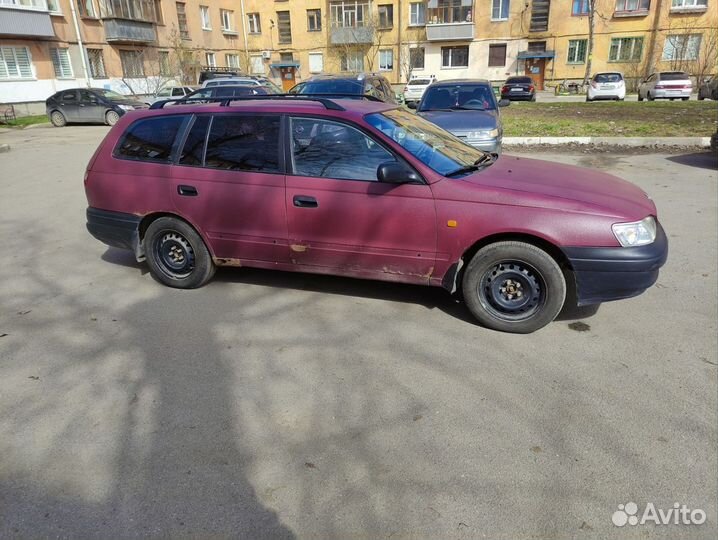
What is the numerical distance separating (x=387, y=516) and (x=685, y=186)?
858 cm

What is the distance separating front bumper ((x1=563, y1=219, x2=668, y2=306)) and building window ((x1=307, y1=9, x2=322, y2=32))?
156 feet

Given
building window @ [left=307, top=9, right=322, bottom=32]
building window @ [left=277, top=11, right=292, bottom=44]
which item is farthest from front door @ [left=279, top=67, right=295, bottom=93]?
building window @ [left=307, top=9, right=322, bottom=32]

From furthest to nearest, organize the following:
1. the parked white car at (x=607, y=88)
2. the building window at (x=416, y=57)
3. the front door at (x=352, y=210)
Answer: the building window at (x=416, y=57)
the parked white car at (x=607, y=88)
the front door at (x=352, y=210)

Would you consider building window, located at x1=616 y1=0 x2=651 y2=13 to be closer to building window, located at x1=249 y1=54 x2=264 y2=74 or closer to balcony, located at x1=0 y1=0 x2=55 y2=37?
building window, located at x1=249 y1=54 x2=264 y2=74

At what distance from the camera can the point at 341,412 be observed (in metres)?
3.20

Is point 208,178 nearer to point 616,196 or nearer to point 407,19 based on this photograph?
point 616,196

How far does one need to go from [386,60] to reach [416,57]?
2.65 metres

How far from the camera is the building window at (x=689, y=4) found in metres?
37.8

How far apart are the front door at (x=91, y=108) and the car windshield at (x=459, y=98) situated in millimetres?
16799

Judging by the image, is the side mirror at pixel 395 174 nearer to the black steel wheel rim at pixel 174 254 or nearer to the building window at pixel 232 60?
the black steel wheel rim at pixel 174 254

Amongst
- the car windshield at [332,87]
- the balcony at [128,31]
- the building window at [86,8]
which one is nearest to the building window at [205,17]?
the balcony at [128,31]

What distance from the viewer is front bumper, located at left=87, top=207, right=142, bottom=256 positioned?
500 centimetres

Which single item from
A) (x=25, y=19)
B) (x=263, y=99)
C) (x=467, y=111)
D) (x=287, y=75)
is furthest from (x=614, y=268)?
(x=287, y=75)

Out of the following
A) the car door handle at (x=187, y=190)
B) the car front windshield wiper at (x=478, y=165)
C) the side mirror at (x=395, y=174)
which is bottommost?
the car door handle at (x=187, y=190)
